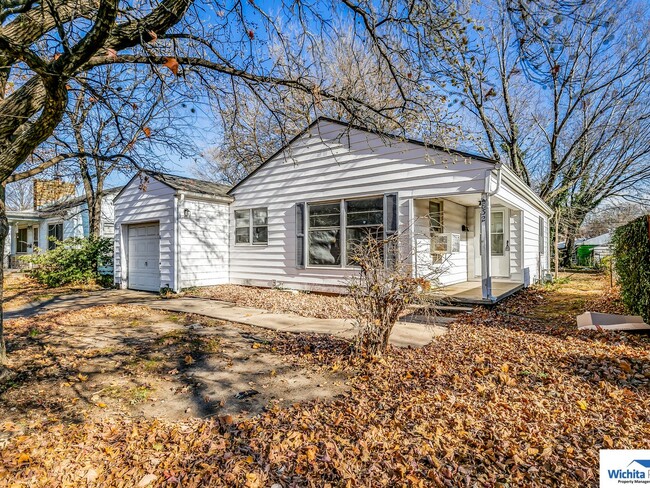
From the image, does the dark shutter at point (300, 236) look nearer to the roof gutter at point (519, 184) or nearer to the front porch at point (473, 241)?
the front porch at point (473, 241)

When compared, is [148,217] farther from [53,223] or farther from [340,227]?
[53,223]

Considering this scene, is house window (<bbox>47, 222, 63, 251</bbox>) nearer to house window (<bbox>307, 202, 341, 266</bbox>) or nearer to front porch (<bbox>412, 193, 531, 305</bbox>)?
house window (<bbox>307, 202, 341, 266</bbox>)

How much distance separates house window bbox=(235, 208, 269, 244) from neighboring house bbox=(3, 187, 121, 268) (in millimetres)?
9308

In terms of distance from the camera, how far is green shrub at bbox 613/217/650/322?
5234 millimetres

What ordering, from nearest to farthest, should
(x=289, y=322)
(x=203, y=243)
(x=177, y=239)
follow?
(x=289, y=322) → (x=177, y=239) → (x=203, y=243)

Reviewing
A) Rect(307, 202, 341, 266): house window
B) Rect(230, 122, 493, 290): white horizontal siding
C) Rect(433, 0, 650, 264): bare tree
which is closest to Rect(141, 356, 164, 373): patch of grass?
Rect(230, 122, 493, 290): white horizontal siding

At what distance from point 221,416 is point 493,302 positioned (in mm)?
6051

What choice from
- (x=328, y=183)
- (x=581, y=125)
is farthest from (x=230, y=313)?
(x=581, y=125)

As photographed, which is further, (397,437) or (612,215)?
(612,215)

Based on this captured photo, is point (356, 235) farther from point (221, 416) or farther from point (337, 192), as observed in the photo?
point (221, 416)

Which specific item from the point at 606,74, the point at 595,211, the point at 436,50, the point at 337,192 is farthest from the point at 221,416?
the point at 595,211

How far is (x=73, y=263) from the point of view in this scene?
1300 cm

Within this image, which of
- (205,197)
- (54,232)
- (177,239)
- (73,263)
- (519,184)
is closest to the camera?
(519,184)

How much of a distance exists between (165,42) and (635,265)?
807 cm
